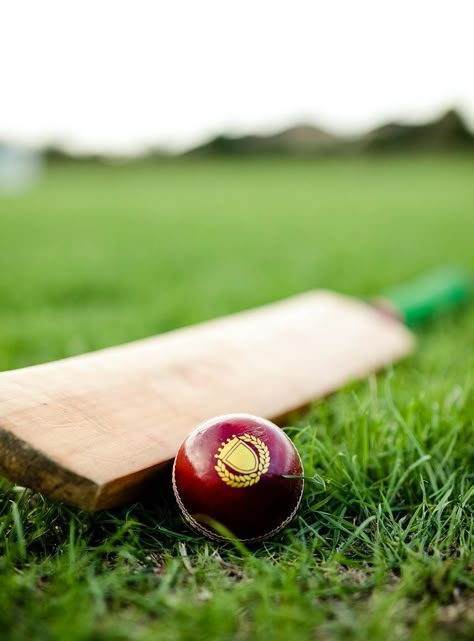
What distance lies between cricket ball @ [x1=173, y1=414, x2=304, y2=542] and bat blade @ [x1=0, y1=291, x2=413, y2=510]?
0.46ft

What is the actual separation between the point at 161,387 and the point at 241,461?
1.62ft

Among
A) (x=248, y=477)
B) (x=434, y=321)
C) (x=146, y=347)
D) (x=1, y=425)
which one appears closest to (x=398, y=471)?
(x=248, y=477)

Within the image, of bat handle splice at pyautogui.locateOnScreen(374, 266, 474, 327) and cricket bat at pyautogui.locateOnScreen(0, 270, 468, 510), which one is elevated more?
cricket bat at pyautogui.locateOnScreen(0, 270, 468, 510)

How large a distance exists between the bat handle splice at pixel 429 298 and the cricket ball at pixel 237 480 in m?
1.68

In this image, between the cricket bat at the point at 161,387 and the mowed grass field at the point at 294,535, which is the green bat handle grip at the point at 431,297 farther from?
the cricket bat at the point at 161,387

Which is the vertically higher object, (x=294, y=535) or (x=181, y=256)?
(x=181, y=256)

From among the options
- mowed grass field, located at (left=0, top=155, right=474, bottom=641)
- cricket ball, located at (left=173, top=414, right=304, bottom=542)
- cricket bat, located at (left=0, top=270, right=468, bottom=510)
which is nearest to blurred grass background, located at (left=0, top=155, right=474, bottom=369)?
mowed grass field, located at (left=0, top=155, right=474, bottom=641)

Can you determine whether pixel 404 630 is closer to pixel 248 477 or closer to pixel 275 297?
pixel 248 477

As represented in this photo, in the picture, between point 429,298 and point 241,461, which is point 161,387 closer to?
point 241,461

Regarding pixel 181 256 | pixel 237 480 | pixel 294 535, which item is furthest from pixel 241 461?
pixel 181 256

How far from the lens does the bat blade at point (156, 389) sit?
122cm

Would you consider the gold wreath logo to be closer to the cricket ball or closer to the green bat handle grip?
the cricket ball

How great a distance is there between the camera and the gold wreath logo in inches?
48.1

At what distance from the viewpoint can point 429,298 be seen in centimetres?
312
